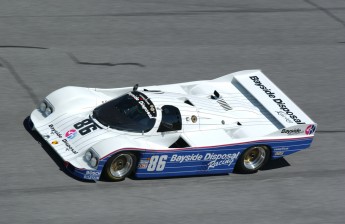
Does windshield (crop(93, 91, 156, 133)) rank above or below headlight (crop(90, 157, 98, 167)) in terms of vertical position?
above

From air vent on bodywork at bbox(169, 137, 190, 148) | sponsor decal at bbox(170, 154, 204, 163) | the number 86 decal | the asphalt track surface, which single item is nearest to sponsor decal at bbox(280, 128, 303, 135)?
the asphalt track surface

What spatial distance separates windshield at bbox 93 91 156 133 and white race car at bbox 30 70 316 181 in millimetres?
16

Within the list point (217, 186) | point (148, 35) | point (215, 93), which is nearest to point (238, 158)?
point (217, 186)

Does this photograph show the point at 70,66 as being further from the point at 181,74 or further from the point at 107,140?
the point at 107,140

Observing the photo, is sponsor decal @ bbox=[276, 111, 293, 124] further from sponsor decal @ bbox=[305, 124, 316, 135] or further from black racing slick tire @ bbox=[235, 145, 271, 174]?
black racing slick tire @ bbox=[235, 145, 271, 174]

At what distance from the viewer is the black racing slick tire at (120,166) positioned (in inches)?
456

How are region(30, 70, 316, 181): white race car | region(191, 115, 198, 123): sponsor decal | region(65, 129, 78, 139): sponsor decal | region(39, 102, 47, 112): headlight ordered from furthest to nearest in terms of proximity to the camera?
region(39, 102, 47, 112): headlight < region(191, 115, 198, 123): sponsor decal < region(65, 129, 78, 139): sponsor decal < region(30, 70, 316, 181): white race car

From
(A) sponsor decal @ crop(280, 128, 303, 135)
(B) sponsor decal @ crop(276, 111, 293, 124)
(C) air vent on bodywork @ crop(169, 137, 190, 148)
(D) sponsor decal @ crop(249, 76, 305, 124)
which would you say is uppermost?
(D) sponsor decal @ crop(249, 76, 305, 124)

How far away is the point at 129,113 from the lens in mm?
12430

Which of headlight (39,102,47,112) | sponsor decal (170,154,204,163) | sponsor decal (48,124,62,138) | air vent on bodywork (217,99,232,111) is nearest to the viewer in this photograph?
sponsor decal (170,154,204,163)

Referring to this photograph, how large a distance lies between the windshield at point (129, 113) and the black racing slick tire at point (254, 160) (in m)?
1.69

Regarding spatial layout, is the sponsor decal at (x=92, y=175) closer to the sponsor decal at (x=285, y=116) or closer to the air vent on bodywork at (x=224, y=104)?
the air vent on bodywork at (x=224, y=104)

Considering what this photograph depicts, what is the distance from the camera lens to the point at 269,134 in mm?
12781

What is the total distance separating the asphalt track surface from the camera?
449 inches
